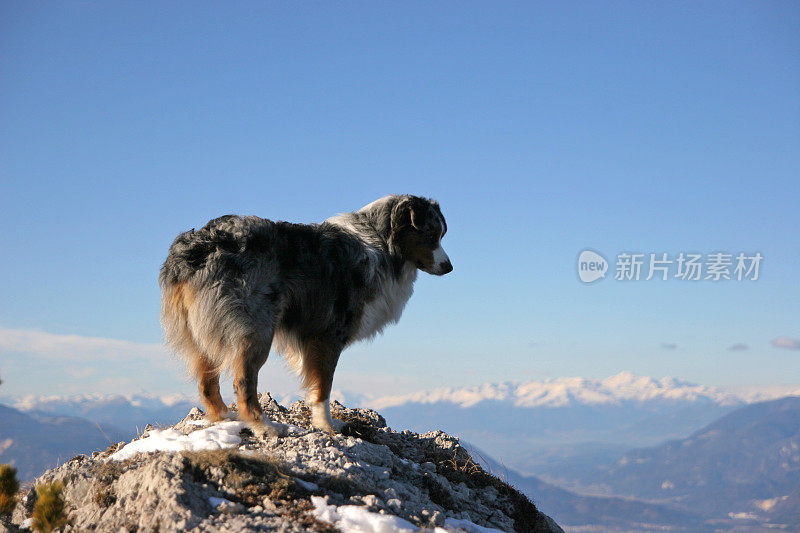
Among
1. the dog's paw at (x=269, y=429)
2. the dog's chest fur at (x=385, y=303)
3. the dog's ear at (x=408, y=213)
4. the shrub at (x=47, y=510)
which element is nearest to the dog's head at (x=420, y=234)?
the dog's ear at (x=408, y=213)

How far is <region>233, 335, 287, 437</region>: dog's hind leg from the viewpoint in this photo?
9.08 meters

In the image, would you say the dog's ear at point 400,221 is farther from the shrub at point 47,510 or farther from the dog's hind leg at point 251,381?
the shrub at point 47,510

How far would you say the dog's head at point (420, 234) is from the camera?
11.0m

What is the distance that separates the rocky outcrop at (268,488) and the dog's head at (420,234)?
279cm

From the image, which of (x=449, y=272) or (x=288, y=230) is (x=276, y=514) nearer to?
(x=288, y=230)

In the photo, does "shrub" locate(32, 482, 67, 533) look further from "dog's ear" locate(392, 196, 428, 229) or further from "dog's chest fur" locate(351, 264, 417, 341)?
"dog's ear" locate(392, 196, 428, 229)

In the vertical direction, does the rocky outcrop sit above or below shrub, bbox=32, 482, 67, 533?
above

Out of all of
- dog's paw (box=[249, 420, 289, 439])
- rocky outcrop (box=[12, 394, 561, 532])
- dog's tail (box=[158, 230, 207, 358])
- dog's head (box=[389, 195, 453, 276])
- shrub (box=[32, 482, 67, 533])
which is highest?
dog's head (box=[389, 195, 453, 276])

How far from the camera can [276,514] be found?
22.5 feet

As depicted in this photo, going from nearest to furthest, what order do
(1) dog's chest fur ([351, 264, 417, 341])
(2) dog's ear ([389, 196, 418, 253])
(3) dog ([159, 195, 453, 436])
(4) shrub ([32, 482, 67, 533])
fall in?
(4) shrub ([32, 482, 67, 533]), (3) dog ([159, 195, 453, 436]), (1) dog's chest fur ([351, 264, 417, 341]), (2) dog's ear ([389, 196, 418, 253])

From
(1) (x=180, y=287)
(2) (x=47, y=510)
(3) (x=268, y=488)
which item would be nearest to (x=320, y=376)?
(1) (x=180, y=287)

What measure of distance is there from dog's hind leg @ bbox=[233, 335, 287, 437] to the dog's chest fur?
1.70 metres

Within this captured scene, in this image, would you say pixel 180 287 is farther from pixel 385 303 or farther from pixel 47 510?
pixel 47 510

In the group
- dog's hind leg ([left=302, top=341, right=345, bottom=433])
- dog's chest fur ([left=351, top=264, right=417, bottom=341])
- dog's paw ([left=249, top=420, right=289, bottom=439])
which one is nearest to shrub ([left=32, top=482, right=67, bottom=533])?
dog's paw ([left=249, top=420, right=289, bottom=439])
